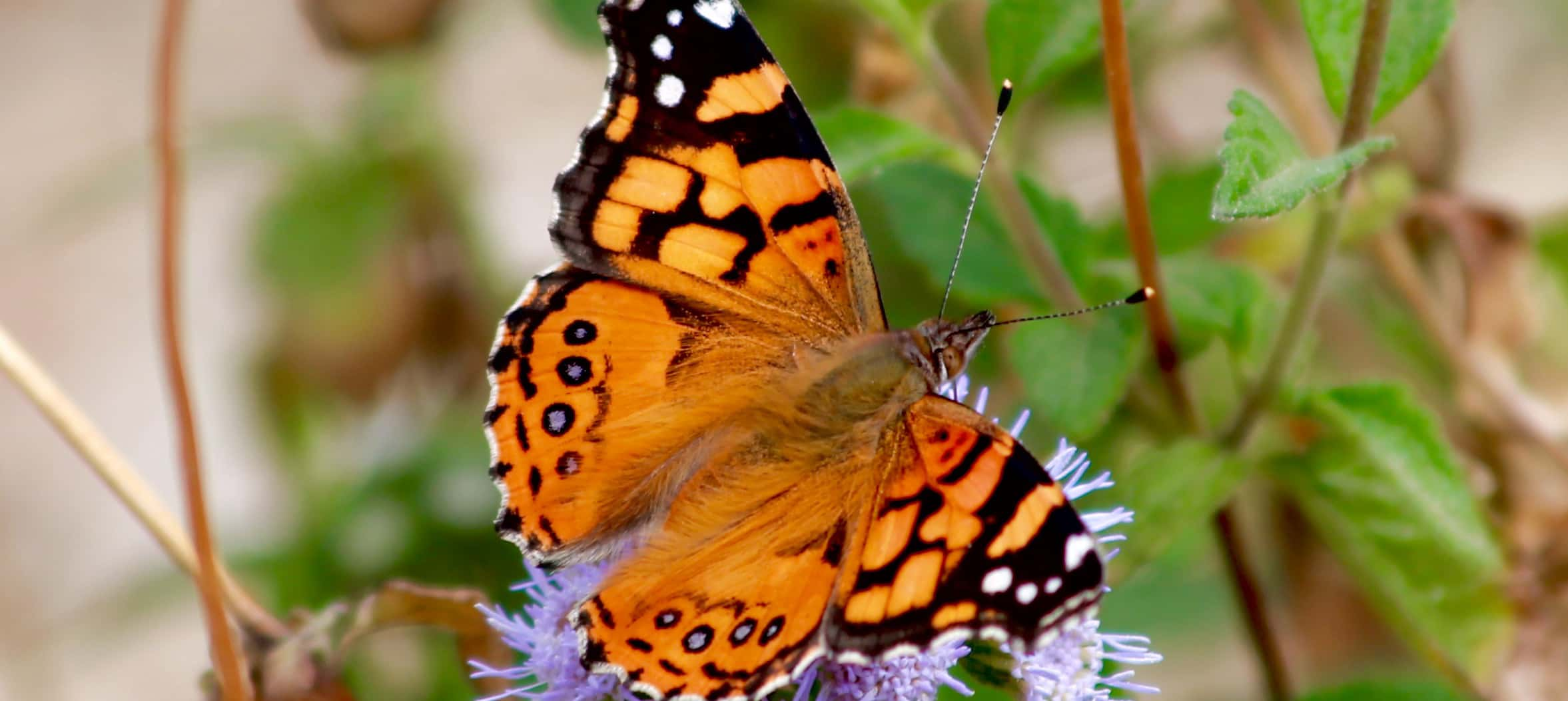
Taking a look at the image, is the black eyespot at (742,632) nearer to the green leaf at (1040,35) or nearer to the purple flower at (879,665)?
the purple flower at (879,665)

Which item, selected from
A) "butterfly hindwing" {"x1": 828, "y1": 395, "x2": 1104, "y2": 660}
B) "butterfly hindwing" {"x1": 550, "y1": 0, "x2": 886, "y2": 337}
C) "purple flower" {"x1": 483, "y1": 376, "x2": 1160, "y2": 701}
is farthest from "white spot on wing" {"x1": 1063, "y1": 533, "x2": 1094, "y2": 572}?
"butterfly hindwing" {"x1": 550, "y1": 0, "x2": 886, "y2": 337}

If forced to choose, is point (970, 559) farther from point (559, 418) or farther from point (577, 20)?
point (577, 20)

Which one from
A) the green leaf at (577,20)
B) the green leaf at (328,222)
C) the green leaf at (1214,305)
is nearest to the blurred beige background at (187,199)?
the green leaf at (328,222)

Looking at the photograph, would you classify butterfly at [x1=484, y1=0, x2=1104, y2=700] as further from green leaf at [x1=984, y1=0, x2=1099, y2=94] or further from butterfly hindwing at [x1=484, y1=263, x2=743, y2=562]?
green leaf at [x1=984, y1=0, x2=1099, y2=94]

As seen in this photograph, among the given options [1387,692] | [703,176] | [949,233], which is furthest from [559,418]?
[1387,692]

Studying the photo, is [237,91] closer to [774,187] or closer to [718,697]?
[774,187]

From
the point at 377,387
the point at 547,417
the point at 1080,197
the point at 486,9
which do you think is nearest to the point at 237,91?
the point at 486,9
